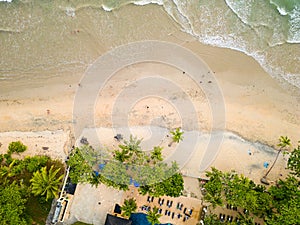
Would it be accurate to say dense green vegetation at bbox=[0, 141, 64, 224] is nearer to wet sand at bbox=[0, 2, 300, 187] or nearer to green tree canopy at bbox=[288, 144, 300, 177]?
wet sand at bbox=[0, 2, 300, 187]

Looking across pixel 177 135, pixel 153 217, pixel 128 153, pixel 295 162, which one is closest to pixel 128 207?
pixel 153 217

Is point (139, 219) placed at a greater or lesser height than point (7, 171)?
lesser

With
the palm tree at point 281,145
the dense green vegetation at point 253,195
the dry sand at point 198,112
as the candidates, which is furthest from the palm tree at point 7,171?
the palm tree at point 281,145

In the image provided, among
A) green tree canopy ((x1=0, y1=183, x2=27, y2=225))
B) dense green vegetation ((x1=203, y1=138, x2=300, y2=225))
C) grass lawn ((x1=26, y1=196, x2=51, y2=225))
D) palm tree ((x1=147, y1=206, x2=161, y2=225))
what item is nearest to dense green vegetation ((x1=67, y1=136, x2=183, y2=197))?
palm tree ((x1=147, y1=206, x2=161, y2=225))

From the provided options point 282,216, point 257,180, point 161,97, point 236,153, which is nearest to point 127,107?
point 161,97

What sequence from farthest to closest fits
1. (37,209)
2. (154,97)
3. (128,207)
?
(154,97) → (37,209) → (128,207)

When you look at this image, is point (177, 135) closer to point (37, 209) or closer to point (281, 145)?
point (281, 145)

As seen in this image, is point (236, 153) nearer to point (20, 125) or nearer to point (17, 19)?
point (20, 125)
